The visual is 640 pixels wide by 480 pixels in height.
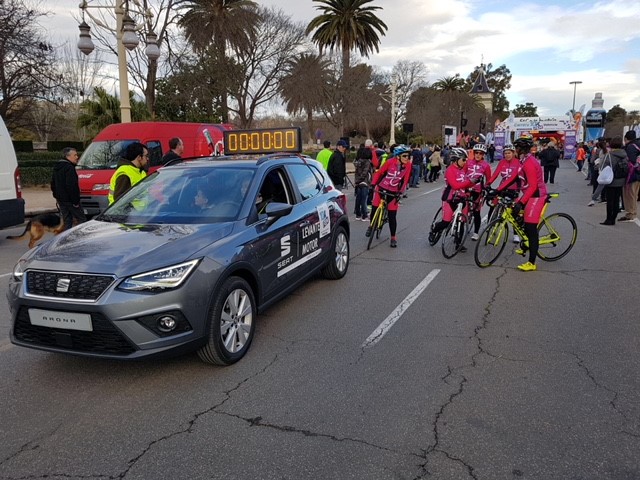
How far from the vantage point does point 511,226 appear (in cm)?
798

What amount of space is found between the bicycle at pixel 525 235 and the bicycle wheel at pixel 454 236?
63cm

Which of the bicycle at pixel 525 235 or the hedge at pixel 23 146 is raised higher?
the hedge at pixel 23 146

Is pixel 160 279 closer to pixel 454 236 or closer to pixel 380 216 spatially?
pixel 454 236

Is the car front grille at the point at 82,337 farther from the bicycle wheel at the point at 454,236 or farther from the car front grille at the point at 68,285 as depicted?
the bicycle wheel at the point at 454,236

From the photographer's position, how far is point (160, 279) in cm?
346

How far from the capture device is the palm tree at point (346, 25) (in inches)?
1622

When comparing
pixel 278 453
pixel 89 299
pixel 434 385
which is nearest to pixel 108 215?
pixel 89 299

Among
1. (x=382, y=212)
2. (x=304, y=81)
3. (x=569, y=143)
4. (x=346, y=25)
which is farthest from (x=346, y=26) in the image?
(x=382, y=212)

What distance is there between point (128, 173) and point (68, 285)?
3.91 metres

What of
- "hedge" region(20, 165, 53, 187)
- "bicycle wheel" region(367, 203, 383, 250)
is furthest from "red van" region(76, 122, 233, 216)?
"hedge" region(20, 165, 53, 187)

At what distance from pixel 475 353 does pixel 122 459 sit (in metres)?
2.95

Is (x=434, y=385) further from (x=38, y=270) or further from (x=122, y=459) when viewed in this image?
(x=38, y=270)

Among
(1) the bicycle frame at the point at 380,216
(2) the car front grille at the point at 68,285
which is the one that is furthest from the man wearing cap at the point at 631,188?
(2) the car front grille at the point at 68,285

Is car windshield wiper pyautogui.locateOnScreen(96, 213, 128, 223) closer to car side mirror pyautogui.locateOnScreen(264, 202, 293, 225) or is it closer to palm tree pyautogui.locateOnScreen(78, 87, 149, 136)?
car side mirror pyautogui.locateOnScreen(264, 202, 293, 225)
